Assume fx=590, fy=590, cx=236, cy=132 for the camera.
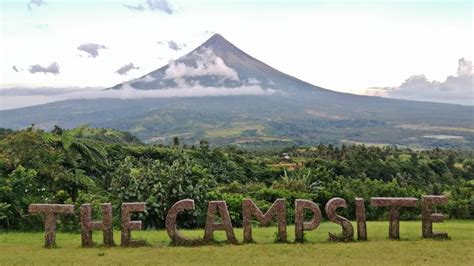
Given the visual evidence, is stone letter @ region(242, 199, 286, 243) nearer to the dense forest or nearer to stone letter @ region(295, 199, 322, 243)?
stone letter @ region(295, 199, 322, 243)

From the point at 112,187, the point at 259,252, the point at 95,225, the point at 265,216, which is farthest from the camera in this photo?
the point at 112,187

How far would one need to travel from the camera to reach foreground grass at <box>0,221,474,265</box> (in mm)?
11234

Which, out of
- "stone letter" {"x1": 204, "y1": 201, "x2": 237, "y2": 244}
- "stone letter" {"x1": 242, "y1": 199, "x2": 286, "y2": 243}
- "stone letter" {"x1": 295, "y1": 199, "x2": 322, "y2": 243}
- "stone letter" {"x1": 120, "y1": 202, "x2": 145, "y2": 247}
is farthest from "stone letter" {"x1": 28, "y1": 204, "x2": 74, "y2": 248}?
"stone letter" {"x1": 295, "y1": 199, "x2": 322, "y2": 243}

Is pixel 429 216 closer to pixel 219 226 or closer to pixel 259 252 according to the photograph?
pixel 259 252

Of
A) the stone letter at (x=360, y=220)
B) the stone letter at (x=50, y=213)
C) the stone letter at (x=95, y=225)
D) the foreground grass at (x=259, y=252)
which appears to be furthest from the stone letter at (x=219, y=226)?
the stone letter at (x=50, y=213)

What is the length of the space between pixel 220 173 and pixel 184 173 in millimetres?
14703

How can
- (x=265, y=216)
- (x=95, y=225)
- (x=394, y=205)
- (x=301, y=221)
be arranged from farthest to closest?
(x=394, y=205), (x=265, y=216), (x=301, y=221), (x=95, y=225)

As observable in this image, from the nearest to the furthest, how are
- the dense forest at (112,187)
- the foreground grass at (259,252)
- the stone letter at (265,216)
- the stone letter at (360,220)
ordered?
1. the foreground grass at (259,252)
2. the stone letter at (265,216)
3. the stone letter at (360,220)
4. the dense forest at (112,187)

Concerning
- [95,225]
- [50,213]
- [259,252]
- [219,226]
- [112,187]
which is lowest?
[259,252]

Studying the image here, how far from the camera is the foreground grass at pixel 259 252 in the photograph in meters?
11.2

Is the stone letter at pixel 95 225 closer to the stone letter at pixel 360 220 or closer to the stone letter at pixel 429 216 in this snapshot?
the stone letter at pixel 360 220

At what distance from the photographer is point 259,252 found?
39.5ft

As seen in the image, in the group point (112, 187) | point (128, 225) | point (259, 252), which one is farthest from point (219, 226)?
point (112, 187)

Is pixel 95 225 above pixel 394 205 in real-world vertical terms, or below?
below
